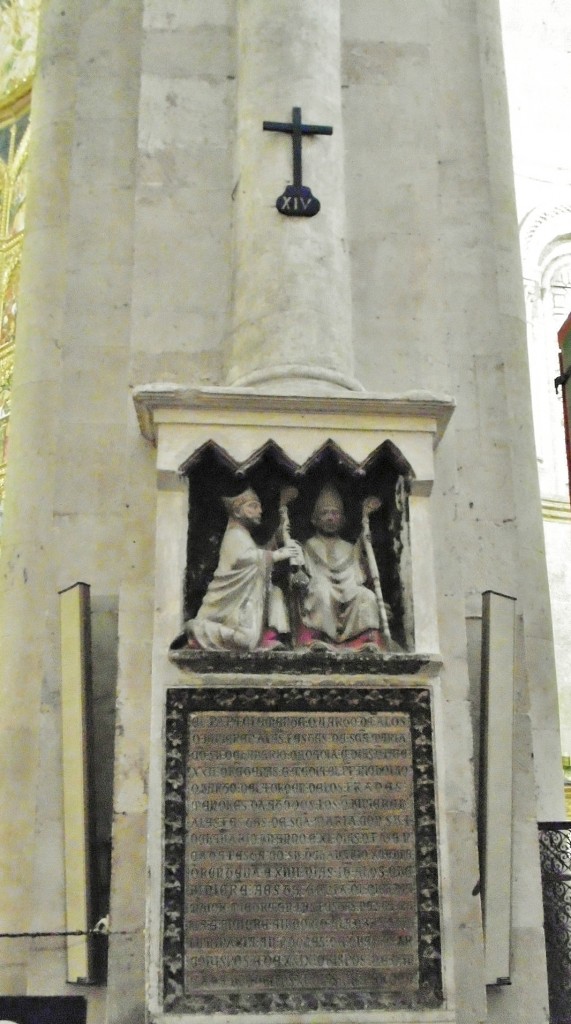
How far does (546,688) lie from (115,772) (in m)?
2.74

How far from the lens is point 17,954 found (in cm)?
621

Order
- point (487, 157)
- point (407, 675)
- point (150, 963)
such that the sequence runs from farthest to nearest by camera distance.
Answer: point (487, 157) → point (407, 675) → point (150, 963)

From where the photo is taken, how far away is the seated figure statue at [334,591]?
542cm

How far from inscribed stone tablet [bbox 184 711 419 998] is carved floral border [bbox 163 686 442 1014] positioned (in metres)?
0.03

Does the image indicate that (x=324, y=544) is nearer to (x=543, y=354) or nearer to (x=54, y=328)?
(x=54, y=328)

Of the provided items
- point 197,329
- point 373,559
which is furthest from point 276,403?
point 197,329

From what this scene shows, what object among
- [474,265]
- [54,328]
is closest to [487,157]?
[474,265]

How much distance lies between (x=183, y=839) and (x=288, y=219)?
10.7 ft

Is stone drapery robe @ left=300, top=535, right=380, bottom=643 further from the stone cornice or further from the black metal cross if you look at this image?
the black metal cross

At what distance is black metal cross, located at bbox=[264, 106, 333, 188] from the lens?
21.7ft

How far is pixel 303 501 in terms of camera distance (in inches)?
229

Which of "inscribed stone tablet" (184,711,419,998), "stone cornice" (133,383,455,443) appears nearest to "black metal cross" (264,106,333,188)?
"stone cornice" (133,383,455,443)

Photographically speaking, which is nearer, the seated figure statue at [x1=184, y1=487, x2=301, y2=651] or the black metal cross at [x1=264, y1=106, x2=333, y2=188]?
the seated figure statue at [x1=184, y1=487, x2=301, y2=651]

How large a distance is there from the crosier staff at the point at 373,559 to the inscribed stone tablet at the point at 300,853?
409 mm
